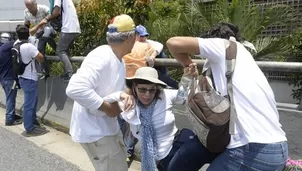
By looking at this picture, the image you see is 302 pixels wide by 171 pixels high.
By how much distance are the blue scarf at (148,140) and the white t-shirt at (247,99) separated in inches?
27.3

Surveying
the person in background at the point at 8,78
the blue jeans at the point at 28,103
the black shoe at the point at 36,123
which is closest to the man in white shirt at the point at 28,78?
the blue jeans at the point at 28,103

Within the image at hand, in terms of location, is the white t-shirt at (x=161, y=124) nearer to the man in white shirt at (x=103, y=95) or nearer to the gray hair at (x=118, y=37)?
the man in white shirt at (x=103, y=95)

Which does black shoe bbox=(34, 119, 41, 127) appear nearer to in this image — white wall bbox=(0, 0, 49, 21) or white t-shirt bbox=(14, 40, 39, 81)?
white t-shirt bbox=(14, 40, 39, 81)

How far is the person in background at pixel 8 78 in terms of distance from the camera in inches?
274

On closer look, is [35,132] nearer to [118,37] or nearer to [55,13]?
[55,13]

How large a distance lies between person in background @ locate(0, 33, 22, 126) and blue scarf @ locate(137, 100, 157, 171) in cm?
487

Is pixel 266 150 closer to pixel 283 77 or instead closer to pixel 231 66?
pixel 231 66

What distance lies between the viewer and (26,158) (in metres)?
5.38

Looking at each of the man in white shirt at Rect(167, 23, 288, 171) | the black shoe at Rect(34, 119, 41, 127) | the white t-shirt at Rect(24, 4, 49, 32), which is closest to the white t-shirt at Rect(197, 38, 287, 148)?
the man in white shirt at Rect(167, 23, 288, 171)

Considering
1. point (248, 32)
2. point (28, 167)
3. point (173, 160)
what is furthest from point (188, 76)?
point (28, 167)

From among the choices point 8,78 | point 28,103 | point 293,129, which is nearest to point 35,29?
point 8,78

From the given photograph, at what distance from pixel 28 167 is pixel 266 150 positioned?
3714 mm

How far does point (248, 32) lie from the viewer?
5.06 m

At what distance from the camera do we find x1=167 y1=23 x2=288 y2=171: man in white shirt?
2.18 metres
